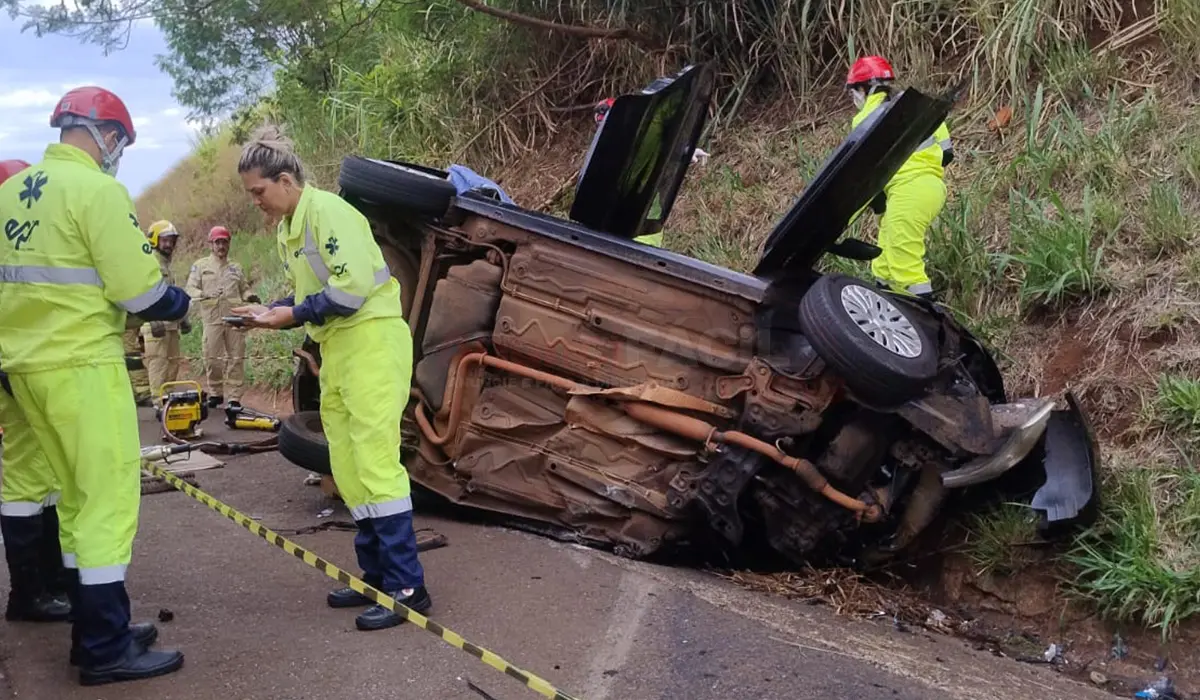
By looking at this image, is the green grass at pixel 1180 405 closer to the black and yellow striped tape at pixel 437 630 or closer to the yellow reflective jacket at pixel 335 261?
the black and yellow striped tape at pixel 437 630

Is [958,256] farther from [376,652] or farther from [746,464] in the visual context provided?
[376,652]

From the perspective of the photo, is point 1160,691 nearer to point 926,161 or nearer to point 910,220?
point 910,220

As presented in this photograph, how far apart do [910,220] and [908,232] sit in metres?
0.07

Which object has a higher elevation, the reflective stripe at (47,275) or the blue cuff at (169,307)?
the reflective stripe at (47,275)

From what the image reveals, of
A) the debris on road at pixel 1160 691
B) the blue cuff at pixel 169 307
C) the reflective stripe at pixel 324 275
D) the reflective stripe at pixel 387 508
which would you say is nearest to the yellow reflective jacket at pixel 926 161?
the debris on road at pixel 1160 691

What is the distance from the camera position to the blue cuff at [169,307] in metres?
3.23

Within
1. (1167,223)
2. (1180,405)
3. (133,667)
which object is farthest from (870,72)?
(133,667)

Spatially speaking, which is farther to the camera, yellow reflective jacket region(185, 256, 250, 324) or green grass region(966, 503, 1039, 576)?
yellow reflective jacket region(185, 256, 250, 324)

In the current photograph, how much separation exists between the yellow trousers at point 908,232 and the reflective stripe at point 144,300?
13.5 feet

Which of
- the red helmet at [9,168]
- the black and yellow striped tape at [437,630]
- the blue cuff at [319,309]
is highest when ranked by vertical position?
the red helmet at [9,168]

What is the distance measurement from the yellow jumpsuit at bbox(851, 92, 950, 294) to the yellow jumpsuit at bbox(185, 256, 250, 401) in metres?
6.08

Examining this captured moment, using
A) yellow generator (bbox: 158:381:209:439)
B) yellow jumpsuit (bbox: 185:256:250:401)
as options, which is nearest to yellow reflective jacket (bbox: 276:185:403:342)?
yellow generator (bbox: 158:381:209:439)

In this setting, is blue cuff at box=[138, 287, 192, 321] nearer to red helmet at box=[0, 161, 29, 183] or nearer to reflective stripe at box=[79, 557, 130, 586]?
reflective stripe at box=[79, 557, 130, 586]

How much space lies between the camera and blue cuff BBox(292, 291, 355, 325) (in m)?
3.53
